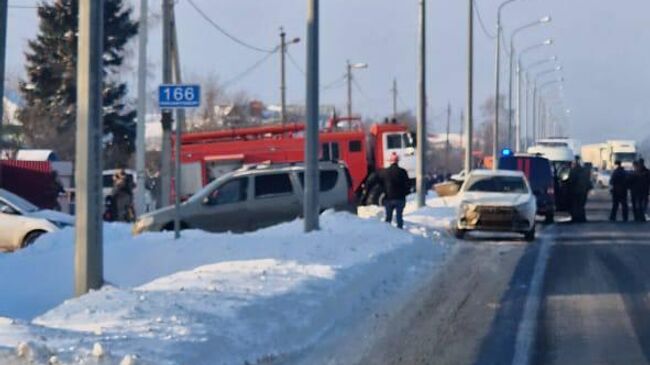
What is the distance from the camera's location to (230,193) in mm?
29766

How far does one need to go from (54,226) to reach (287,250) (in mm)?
9975

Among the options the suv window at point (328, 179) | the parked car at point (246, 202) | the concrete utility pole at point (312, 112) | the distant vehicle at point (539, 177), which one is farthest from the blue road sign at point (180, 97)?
the distant vehicle at point (539, 177)

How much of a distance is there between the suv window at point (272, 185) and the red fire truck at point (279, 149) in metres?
19.3

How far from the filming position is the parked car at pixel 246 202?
29.5 m

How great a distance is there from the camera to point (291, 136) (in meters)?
51.6

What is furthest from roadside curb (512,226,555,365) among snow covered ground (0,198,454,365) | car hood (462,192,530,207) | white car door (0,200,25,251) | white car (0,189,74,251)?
white car door (0,200,25,251)

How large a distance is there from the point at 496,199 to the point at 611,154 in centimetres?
5529

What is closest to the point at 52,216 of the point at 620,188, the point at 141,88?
the point at 141,88

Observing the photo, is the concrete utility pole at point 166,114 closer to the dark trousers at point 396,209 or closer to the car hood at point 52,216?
the car hood at point 52,216

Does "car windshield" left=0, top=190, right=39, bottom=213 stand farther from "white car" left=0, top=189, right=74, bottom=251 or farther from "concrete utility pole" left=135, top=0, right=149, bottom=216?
"concrete utility pole" left=135, top=0, right=149, bottom=216

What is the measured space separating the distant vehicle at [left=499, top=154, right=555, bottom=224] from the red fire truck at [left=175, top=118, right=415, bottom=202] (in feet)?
25.2

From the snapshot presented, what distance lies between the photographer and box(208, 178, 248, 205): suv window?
29.7 m

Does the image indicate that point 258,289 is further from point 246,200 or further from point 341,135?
point 341,135

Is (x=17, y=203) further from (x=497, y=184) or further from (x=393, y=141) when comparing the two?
(x=393, y=141)
